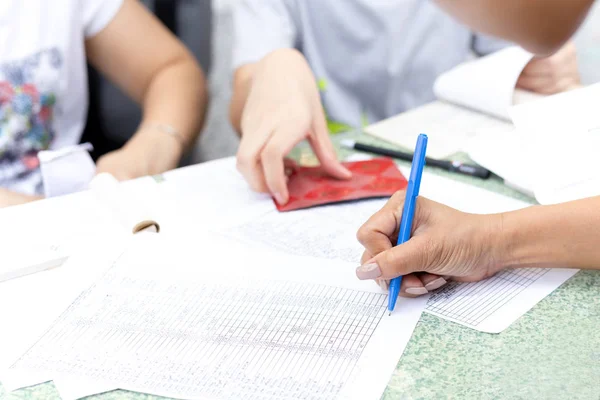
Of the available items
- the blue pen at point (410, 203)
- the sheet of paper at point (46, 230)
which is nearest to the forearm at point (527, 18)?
the blue pen at point (410, 203)

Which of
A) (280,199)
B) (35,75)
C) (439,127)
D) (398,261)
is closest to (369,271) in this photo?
(398,261)

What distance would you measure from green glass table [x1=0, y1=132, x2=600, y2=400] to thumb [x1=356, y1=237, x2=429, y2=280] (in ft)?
0.16

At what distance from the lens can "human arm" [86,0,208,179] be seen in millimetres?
1152

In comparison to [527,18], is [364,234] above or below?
below

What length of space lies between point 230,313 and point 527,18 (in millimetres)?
370

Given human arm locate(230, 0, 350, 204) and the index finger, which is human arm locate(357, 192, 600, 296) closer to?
the index finger

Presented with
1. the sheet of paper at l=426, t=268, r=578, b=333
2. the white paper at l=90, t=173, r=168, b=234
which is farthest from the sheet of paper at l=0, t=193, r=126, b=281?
the sheet of paper at l=426, t=268, r=578, b=333

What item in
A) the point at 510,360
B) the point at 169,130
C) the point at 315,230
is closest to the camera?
the point at 510,360

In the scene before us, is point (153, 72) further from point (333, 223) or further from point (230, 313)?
point (230, 313)

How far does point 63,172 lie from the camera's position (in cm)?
96

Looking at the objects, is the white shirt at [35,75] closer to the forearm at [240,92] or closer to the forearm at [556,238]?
the forearm at [240,92]

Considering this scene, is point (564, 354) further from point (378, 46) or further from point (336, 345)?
point (378, 46)

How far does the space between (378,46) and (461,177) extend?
0.47 metres

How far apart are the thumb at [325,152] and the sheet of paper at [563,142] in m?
0.22
